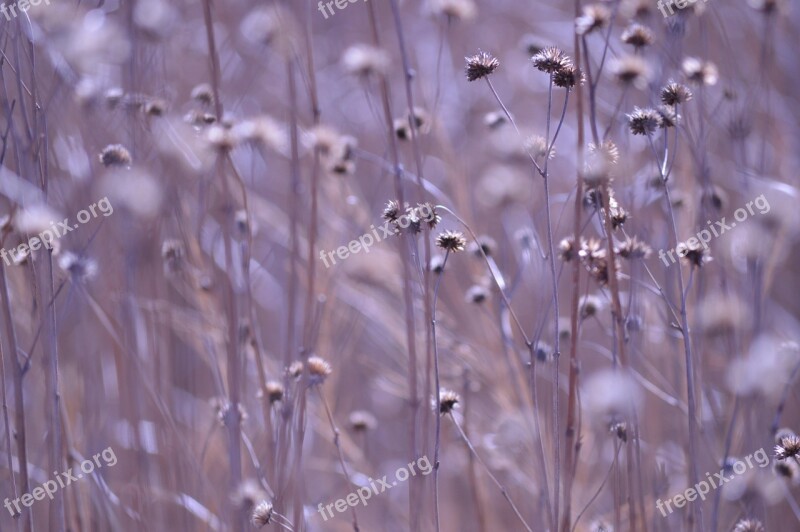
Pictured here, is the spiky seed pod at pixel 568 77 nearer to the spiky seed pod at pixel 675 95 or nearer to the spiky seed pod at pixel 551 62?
the spiky seed pod at pixel 551 62

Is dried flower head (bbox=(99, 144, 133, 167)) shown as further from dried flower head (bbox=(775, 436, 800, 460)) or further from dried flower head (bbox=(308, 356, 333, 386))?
dried flower head (bbox=(775, 436, 800, 460))

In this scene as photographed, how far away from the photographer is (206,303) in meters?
1.50

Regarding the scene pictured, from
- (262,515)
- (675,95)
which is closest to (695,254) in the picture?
(675,95)

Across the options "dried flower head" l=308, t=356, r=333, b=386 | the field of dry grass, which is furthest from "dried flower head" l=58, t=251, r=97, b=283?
"dried flower head" l=308, t=356, r=333, b=386

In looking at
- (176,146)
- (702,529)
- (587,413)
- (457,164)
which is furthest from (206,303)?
(702,529)

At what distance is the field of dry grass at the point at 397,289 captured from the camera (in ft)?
3.53

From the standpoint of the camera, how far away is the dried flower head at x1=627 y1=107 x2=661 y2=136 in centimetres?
107

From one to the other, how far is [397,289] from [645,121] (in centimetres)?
84

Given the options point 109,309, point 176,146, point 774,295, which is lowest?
point 109,309

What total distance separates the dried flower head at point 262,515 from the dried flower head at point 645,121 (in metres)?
0.75

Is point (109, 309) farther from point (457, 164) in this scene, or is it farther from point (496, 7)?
point (496, 7)

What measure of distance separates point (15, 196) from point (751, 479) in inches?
46.5

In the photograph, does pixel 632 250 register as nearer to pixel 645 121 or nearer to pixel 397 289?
pixel 645 121

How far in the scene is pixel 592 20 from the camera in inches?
41.9
